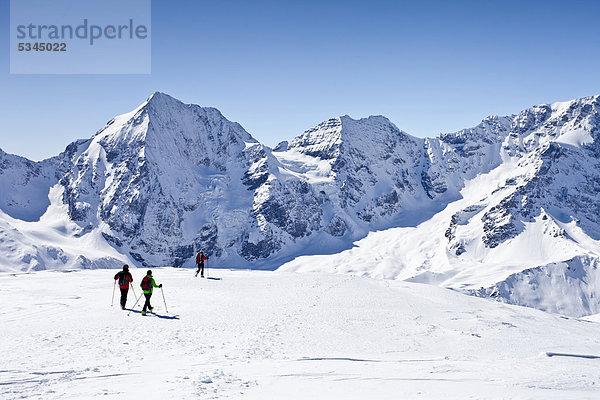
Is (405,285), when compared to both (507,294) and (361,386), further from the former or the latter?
(507,294)

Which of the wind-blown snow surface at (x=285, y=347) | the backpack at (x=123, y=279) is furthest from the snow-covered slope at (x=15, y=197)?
the backpack at (x=123, y=279)

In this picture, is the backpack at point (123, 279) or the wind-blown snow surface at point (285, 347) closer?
the wind-blown snow surface at point (285, 347)

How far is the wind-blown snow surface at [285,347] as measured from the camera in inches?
446

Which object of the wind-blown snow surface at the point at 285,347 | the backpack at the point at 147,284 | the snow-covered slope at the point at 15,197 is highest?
the snow-covered slope at the point at 15,197

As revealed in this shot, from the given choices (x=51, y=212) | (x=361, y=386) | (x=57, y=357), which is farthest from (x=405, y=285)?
(x=51, y=212)

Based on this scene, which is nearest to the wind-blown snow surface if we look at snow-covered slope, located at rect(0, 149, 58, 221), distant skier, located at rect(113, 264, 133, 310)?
distant skier, located at rect(113, 264, 133, 310)

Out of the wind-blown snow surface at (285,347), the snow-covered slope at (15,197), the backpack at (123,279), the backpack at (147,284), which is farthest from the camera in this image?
the snow-covered slope at (15,197)

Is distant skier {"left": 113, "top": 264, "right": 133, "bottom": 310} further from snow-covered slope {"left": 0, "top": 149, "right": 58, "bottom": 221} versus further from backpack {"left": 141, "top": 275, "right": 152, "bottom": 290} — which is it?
snow-covered slope {"left": 0, "top": 149, "right": 58, "bottom": 221}

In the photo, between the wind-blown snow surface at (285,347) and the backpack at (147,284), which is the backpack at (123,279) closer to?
the backpack at (147,284)

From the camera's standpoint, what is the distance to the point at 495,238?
197m

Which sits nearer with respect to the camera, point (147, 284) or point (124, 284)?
point (147, 284)

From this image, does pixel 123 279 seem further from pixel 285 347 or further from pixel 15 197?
pixel 15 197

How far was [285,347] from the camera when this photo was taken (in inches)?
610

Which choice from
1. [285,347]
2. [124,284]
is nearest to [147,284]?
[124,284]
